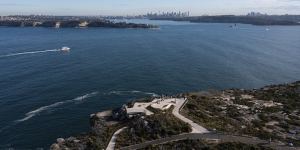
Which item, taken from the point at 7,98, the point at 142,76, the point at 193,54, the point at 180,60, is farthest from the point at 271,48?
the point at 7,98

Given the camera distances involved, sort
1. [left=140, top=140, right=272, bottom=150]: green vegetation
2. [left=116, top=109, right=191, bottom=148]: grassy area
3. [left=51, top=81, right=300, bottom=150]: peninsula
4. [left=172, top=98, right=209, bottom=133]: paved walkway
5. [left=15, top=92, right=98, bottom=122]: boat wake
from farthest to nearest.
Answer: [left=15, top=92, right=98, bottom=122]: boat wake
[left=172, top=98, right=209, bottom=133]: paved walkway
[left=116, top=109, right=191, bottom=148]: grassy area
[left=51, top=81, right=300, bottom=150]: peninsula
[left=140, top=140, right=272, bottom=150]: green vegetation

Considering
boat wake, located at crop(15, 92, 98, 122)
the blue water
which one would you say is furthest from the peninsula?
boat wake, located at crop(15, 92, 98, 122)

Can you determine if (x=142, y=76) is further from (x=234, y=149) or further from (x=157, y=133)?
(x=234, y=149)

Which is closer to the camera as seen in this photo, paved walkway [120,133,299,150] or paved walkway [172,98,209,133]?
paved walkway [120,133,299,150]

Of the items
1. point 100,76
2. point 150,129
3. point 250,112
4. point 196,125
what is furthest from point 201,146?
point 100,76

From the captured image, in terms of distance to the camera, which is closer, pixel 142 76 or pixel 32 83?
pixel 32 83

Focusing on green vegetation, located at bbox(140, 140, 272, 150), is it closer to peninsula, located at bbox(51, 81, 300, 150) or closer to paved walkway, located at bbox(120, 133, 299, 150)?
peninsula, located at bbox(51, 81, 300, 150)

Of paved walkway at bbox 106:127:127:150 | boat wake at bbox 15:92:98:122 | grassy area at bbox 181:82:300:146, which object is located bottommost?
boat wake at bbox 15:92:98:122

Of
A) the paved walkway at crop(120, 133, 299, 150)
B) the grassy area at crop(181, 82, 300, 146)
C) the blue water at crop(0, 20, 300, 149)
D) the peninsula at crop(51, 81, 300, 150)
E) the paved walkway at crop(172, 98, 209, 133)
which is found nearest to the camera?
the paved walkway at crop(120, 133, 299, 150)

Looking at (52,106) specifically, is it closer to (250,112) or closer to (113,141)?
(113,141)
